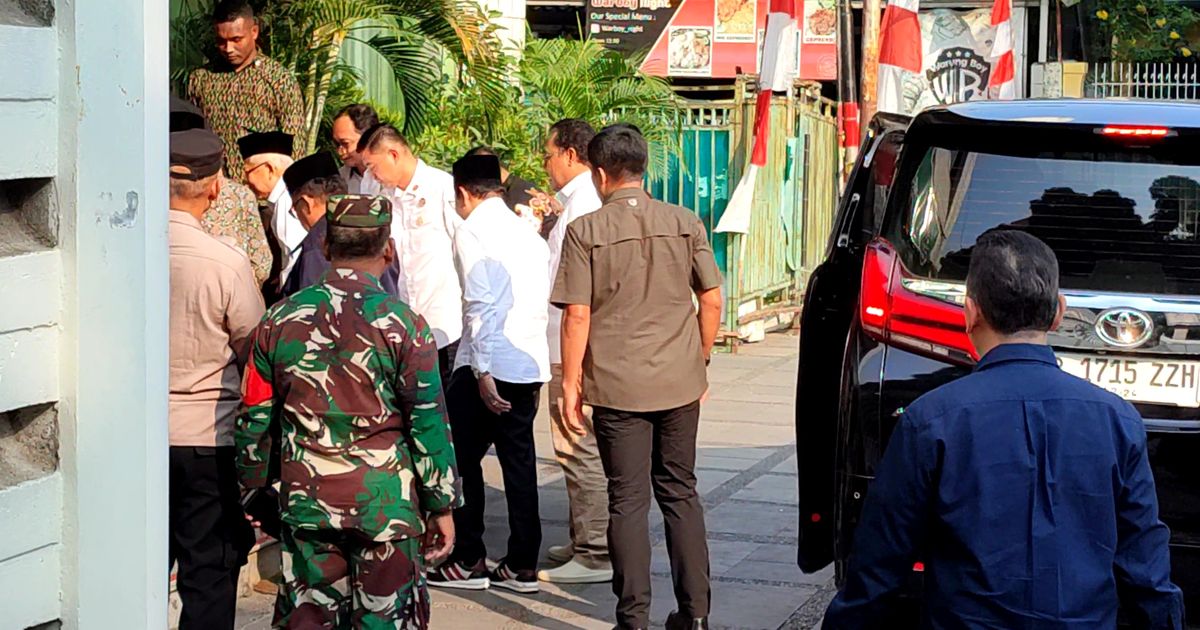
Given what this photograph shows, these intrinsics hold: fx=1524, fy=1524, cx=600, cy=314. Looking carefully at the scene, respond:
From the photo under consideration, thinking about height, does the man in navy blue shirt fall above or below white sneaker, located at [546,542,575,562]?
above

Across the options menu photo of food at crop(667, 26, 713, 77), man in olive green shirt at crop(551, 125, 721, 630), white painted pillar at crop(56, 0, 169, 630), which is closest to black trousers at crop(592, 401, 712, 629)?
man in olive green shirt at crop(551, 125, 721, 630)

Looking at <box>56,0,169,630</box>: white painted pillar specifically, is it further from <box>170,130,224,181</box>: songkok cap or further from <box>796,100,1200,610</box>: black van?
<box>796,100,1200,610</box>: black van

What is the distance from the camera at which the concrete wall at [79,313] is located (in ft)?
7.38

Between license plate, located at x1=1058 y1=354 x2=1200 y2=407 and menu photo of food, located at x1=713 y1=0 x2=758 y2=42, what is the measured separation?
16.6 m

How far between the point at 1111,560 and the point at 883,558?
1.41 ft

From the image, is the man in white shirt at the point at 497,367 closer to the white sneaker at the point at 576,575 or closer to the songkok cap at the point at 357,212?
the white sneaker at the point at 576,575

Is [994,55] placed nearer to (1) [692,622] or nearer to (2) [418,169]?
(2) [418,169]

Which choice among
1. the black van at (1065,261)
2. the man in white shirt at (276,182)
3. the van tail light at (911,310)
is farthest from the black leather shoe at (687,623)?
the man in white shirt at (276,182)

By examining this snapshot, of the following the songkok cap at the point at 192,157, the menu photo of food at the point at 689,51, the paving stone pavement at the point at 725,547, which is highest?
the menu photo of food at the point at 689,51

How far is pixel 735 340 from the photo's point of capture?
1415cm

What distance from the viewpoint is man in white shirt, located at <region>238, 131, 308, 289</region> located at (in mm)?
7035

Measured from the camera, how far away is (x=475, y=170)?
6473 mm

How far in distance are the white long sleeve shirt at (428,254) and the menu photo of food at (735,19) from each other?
1451 cm

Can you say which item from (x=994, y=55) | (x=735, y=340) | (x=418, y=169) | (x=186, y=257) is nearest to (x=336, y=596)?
(x=186, y=257)
